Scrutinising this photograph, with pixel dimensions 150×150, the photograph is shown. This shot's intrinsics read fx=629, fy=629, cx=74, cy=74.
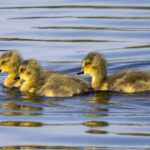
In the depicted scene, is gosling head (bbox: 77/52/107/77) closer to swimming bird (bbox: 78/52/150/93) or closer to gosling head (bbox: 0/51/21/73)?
swimming bird (bbox: 78/52/150/93)

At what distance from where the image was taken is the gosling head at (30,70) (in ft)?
34.3

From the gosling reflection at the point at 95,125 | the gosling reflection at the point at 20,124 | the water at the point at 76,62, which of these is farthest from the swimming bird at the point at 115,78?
the gosling reflection at the point at 20,124

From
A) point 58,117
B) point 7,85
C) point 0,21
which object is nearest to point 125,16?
point 0,21

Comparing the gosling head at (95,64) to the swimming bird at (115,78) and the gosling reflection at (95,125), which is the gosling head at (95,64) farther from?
the gosling reflection at (95,125)

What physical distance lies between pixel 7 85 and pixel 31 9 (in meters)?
6.69

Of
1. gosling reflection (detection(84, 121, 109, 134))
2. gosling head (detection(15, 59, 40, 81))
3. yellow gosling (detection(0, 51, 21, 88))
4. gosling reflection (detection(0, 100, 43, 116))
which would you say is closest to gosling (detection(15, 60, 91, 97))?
gosling head (detection(15, 59, 40, 81))

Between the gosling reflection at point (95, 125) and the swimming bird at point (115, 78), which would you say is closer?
the gosling reflection at point (95, 125)

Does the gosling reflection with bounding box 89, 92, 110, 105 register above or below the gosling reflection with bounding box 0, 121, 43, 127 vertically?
above

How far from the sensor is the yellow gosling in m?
11.3

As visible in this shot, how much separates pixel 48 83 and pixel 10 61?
1.54m

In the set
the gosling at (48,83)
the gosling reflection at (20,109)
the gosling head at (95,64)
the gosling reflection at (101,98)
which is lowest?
the gosling reflection at (20,109)

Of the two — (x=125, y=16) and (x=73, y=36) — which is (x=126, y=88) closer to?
(x=73, y=36)

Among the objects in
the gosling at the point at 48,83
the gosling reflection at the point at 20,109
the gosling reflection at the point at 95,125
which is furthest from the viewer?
the gosling at the point at 48,83

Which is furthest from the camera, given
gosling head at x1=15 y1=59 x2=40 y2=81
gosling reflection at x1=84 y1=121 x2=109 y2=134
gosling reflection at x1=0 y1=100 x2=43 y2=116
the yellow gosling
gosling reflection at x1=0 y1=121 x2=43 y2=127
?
the yellow gosling
